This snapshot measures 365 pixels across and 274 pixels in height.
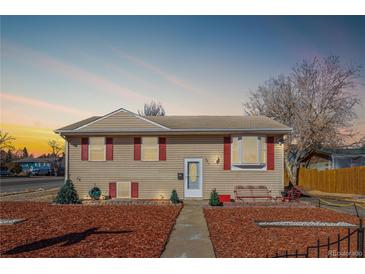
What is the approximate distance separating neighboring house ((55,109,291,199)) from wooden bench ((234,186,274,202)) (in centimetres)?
24

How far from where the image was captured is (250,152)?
16000 mm

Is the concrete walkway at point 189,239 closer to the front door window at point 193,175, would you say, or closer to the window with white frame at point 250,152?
the front door window at point 193,175

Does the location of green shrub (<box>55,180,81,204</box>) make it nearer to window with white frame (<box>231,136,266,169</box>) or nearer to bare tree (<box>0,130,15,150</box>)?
window with white frame (<box>231,136,266,169</box>)

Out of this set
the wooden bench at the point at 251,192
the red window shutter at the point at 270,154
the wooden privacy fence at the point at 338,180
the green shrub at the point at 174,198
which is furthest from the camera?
the wooden privacy fence at the point at 338,180

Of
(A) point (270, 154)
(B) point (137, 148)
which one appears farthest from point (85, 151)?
(A) point (270, 154)

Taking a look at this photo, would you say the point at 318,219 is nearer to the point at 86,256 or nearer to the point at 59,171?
the point at 86,256

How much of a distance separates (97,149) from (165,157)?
3.25 m

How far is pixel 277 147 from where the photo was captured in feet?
53.1

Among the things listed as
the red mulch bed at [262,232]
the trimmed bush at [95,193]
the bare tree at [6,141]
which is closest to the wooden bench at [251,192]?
the red mulch bed at [262,232]

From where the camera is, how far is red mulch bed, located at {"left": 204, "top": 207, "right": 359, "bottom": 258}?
7.25 metres

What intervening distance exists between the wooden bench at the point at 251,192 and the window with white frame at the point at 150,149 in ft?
13.3

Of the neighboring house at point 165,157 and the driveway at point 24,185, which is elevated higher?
the neighboring house at point 165,157

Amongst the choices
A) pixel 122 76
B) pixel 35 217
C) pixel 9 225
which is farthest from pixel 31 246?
pixel 122 76

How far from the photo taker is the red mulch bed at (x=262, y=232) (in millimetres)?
7250
